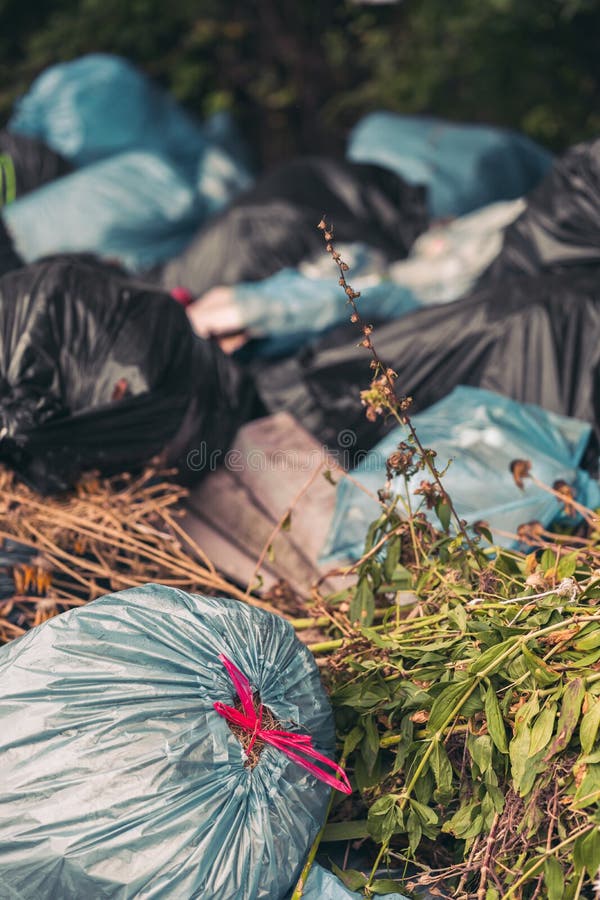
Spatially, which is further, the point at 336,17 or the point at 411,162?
the point at 336,17

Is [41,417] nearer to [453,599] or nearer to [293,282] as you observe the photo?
[453,599]

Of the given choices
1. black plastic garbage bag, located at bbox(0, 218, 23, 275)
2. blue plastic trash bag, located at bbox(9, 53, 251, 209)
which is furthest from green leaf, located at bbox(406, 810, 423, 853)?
blue plastic trash bag, located at bbox(9, 53, 251, 209)

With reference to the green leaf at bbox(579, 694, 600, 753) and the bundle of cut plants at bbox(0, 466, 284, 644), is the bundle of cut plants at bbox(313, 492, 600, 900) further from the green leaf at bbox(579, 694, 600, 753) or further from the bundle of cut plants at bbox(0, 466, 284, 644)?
the bundle of cut plants at bbox(0, 466, 284, 644)

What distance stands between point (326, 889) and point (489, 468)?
0.93 meters

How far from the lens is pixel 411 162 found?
12.1ft

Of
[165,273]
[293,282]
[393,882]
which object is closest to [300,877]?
[393,882]

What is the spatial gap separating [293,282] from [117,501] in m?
1.18

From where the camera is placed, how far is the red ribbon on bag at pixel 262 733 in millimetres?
1240

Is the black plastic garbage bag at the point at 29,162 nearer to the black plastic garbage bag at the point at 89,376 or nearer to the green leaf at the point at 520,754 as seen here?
the black plastic garbage bag at the point at 89,376

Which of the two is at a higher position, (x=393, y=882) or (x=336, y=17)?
(x=336, y=17)

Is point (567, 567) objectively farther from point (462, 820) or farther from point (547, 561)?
point (462, 820)

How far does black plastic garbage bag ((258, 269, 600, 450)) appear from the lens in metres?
2.29

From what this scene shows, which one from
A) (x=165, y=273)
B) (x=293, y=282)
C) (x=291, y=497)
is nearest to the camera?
(x=291, y=497)

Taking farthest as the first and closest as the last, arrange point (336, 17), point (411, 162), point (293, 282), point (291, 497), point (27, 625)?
point (336, 17) < point (411, 162) < point (293, 282) < point (291, 497) < point (27, 625)
